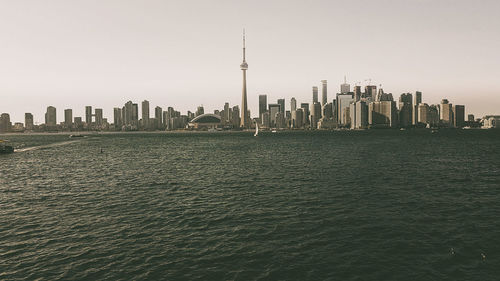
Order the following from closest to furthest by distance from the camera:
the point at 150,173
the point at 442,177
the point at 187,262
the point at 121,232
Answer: the point at 187,262 < the point at 121,232 < the point at 442,177 < the point at 150,173

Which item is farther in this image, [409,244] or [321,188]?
[321,188]

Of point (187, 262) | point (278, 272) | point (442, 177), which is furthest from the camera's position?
point (442, 177)

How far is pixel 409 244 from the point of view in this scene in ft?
90.3

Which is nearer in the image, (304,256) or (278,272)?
(278,272)

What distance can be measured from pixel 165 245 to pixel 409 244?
65.8 ft

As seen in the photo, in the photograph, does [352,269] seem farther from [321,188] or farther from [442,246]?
[321,188]

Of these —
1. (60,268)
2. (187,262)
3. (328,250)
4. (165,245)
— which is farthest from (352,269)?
(60,268)

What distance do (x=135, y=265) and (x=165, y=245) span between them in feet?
13.4

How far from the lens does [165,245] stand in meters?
27.7

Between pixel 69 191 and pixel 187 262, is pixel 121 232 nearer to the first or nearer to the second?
pixel 187 262

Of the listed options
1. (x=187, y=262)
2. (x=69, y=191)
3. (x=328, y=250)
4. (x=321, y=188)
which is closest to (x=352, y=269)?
(x=328, y=250)

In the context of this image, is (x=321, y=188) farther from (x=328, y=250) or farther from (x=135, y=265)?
(x=135, y=265)

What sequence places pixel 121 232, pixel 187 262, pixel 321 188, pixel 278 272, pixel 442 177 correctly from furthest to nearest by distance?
pixel 442 177 < pixel 321 188 < pixel 121 232 < pixel 187 262 < pixel 278 272

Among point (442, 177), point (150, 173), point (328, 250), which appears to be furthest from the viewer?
point (150, 173)
